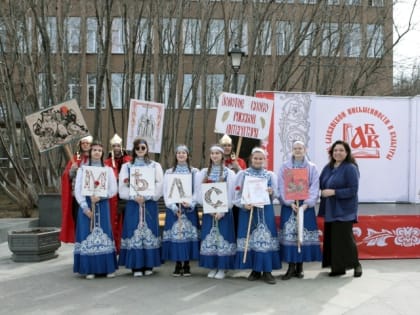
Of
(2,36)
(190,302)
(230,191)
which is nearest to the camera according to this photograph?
(190,302)

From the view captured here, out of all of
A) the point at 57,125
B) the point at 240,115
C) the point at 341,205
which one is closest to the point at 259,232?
the point at 341,205

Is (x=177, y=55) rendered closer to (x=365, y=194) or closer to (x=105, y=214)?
(x=365, y=194)

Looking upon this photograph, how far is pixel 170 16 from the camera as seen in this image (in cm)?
1284

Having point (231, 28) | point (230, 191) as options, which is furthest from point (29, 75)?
point (230, 191)

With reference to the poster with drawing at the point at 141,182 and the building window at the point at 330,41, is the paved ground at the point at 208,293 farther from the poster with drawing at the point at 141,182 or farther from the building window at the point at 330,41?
→ the building window at the point at 330,41

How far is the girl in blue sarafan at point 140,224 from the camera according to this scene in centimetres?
550

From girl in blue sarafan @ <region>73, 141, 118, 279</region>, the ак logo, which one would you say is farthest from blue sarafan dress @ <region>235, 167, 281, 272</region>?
the ак logo

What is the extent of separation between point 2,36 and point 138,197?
28.9 ft

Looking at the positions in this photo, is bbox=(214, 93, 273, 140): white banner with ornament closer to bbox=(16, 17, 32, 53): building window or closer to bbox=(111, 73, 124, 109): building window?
bbox=(16, 17, 32, 53): building window

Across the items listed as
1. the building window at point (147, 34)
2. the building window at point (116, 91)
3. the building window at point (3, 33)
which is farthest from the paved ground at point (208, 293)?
the building window at point (116, 91)

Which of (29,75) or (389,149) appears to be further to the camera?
(29,75)

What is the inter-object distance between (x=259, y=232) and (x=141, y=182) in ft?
5.12

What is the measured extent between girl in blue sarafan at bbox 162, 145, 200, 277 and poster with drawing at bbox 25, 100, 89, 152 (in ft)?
5.40

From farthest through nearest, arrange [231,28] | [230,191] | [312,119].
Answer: [231,28], [312,119], [230,191]
